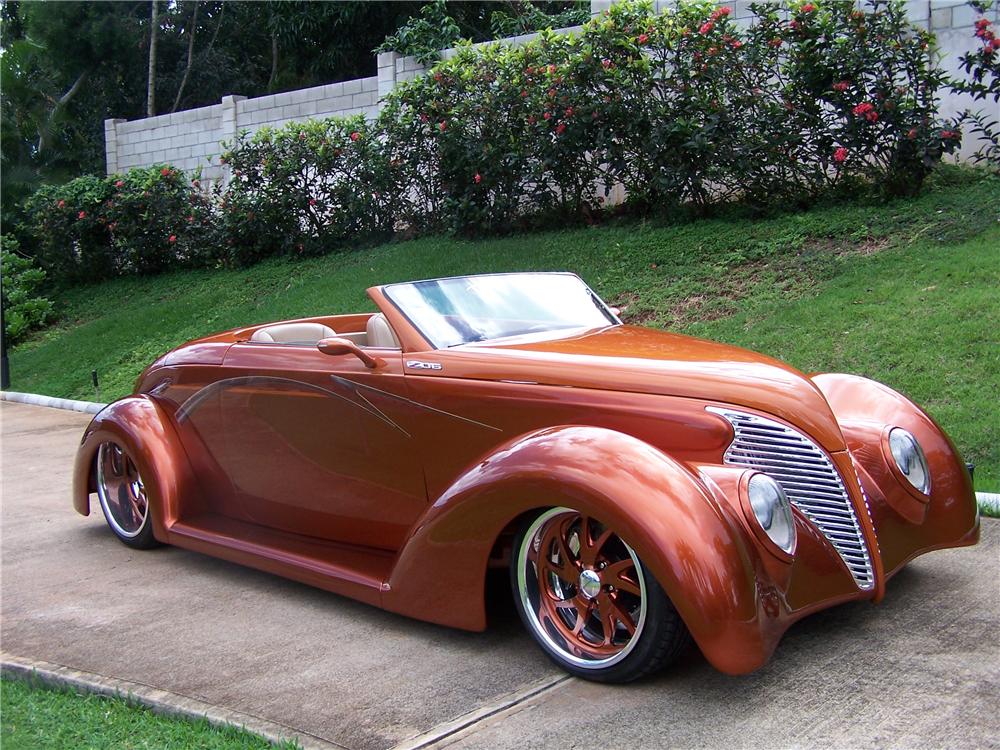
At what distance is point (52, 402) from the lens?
463 inches

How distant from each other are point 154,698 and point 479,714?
3.89 feet

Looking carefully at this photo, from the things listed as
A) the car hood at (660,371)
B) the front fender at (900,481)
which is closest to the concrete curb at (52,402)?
the car hood at (660,371)

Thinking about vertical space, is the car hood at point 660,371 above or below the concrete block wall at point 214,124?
below

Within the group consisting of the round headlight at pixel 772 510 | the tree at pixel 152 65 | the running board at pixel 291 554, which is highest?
the tree at pixel 152 65

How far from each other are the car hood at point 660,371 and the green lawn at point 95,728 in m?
1.70

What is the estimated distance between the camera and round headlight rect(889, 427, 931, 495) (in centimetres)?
408

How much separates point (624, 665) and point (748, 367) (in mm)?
1299

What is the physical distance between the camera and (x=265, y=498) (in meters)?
4.99

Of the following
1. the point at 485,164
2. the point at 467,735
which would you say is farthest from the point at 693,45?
the point at 467,735

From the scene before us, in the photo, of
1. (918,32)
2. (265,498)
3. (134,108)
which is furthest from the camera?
(134,108)

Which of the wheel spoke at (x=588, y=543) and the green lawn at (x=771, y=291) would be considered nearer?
the wheel spoke at (x=588, y=543)

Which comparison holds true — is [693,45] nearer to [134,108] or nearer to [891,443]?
[891,443]

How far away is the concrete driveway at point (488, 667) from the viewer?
3.18 m

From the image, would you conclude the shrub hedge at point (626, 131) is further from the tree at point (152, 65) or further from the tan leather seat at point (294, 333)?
the tree at point (152, 65)
